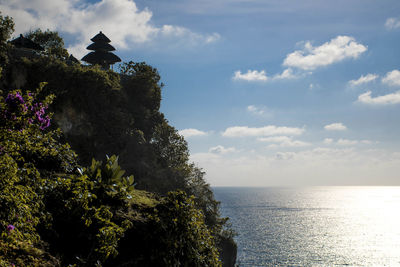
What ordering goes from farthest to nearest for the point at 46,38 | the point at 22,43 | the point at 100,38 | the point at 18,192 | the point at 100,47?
the point at 46,38 < the point at 100,38 < the point at 100,47 < the point at 22,43 < the point at 18,192

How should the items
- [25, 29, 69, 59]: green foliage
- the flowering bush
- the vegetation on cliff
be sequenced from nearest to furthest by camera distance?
the vegetation on cliff
the flowering bush
[25, 29, 69, 59]: green foliage

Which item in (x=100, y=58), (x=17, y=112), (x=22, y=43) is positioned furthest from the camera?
(x=100, y=58)

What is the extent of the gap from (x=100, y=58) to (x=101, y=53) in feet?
4.07

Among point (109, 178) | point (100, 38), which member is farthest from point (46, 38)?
point (109, 178)

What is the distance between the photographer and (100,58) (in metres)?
41.1

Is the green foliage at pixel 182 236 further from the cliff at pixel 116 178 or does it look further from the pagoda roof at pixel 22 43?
the pagoda roof at pixel 22 43

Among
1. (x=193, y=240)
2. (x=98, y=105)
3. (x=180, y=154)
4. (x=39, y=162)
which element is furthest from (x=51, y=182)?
(x=180, y=154)

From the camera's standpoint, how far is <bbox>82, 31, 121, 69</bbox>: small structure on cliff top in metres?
41.2

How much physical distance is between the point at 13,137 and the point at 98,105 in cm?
2831

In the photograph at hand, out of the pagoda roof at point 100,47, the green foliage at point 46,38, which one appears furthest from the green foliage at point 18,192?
the green foliage at point 46,38

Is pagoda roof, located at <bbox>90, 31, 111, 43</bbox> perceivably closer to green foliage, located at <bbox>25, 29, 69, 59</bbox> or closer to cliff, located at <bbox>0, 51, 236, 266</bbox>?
cliff, located at <bbox>0, 51, 236, 266</bbox>

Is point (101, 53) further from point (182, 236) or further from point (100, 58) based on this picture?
point (182, 236)

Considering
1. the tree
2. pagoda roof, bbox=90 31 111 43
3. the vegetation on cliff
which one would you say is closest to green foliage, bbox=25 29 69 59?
pagoda roof, bbox=90 31 111 43

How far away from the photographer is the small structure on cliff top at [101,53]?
41219mm
